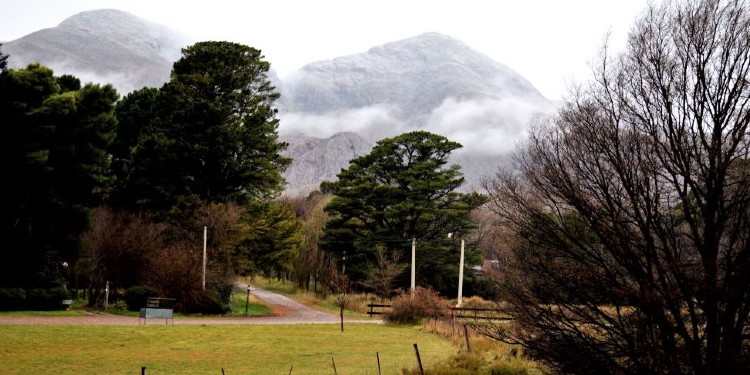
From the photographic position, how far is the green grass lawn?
15.1 meters

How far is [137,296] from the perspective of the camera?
100 feet

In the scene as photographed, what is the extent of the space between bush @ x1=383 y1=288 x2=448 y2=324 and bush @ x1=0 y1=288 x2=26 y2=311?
55.4 ft

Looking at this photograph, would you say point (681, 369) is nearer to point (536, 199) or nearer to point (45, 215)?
point (536, 199)

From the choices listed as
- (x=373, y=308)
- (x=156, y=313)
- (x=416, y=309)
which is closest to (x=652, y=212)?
(x=156, y=313)

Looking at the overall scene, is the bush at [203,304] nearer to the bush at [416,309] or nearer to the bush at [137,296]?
the bush at [137,296]

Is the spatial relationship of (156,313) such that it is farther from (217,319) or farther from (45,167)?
(45,167)

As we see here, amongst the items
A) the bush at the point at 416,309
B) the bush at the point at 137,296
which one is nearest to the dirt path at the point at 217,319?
the bush at the point at 137,296

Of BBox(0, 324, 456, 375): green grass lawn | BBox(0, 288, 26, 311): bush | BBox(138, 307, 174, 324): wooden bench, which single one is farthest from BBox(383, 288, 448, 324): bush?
BBox(0, 288, 26, 311): bush

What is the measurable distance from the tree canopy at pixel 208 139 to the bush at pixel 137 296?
27.5 ft

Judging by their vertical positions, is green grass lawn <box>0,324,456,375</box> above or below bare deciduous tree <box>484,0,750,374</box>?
below

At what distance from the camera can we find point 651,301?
738 centimetres

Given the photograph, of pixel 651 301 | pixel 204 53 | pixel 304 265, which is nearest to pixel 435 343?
pixel 651 301

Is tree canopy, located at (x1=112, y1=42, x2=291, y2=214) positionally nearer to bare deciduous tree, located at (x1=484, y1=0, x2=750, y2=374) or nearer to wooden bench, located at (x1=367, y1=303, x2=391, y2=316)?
wooden bench, located at (x1=367, y1=303, x2=391, y2=316)

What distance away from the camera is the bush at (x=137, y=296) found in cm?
3052
